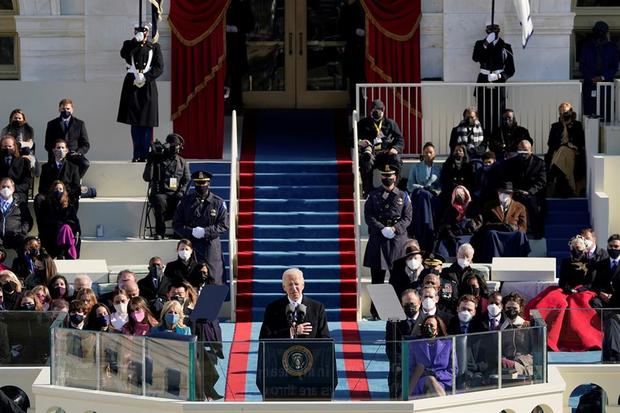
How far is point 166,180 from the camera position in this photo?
125 feet

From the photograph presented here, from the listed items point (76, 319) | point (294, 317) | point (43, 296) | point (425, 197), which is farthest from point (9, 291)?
point (425, 197)

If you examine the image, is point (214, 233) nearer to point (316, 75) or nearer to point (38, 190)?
point (38, 190)

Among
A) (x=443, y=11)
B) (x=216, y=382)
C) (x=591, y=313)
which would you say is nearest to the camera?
(x=216, y=382)

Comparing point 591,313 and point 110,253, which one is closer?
point 591,313

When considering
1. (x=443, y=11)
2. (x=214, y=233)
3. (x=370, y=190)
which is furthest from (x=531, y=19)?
(x=214, y=233)

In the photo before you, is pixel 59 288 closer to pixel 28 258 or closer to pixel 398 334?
pixel 28 258

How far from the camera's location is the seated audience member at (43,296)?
112 ft

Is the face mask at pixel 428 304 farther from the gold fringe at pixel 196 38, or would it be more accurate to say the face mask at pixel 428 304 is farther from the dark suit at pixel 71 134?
the gold fringe at pixel 196 38

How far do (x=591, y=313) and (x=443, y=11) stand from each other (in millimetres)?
8299

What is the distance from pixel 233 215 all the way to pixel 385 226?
248cm

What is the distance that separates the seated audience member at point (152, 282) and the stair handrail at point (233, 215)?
179 cm

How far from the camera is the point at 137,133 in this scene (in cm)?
3953

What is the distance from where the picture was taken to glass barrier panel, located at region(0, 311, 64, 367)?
33156 mm

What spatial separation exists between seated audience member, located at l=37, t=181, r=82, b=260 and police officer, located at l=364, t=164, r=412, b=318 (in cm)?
396
